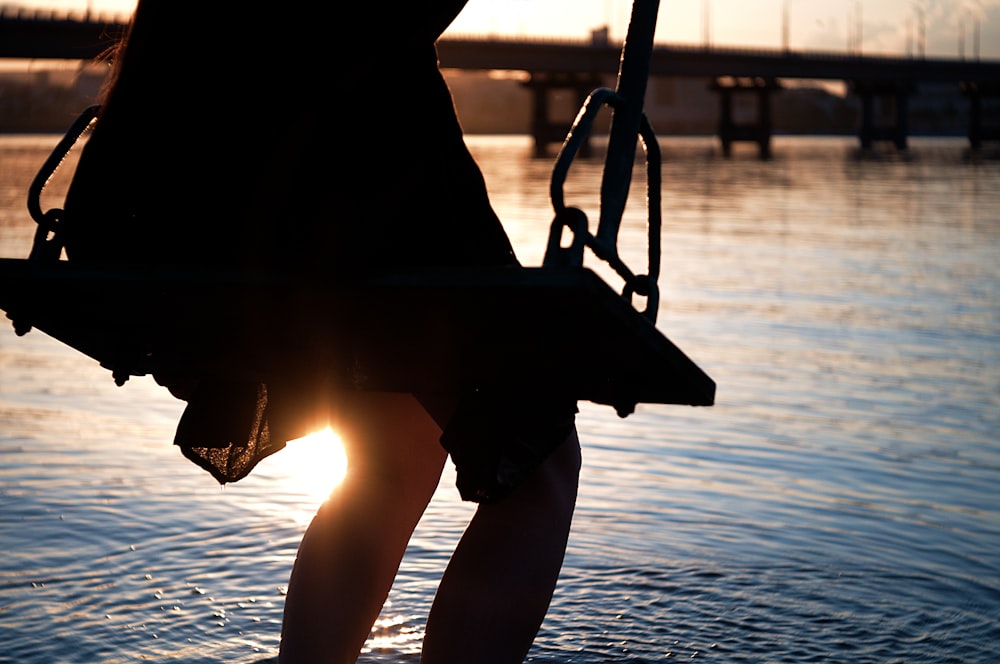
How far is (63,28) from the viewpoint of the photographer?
60000 millimetres

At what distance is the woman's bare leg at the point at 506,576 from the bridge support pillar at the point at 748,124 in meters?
87.4

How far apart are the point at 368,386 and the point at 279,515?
2.51 metres

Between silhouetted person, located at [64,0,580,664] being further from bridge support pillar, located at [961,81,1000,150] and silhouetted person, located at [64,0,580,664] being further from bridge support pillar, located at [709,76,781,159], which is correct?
bridge support pillar, located at [961,81,1000,150]

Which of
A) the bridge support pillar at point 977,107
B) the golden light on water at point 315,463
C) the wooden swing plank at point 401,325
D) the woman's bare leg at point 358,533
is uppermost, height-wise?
the wooden swing plank at point 401,325

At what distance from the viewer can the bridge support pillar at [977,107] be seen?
9762 centimetres

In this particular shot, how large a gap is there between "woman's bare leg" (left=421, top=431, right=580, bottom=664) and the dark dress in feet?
0.42

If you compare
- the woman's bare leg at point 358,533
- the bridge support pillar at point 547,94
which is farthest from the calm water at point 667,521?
the bridge support pillar at point 547,94

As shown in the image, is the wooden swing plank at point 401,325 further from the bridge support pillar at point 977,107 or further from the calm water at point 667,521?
the bridge support pillar at point 977,107

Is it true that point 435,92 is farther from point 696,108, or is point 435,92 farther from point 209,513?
point 696,108

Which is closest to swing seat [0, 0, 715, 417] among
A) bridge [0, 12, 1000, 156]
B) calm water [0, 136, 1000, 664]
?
calm water [0, 136, 1000, 664]

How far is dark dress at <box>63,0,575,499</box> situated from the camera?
188cm

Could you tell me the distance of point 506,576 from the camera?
200 cm

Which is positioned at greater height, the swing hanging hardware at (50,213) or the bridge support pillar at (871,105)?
the swing hanging hardware at (50,213)

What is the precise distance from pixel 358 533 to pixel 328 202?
0.56 m
